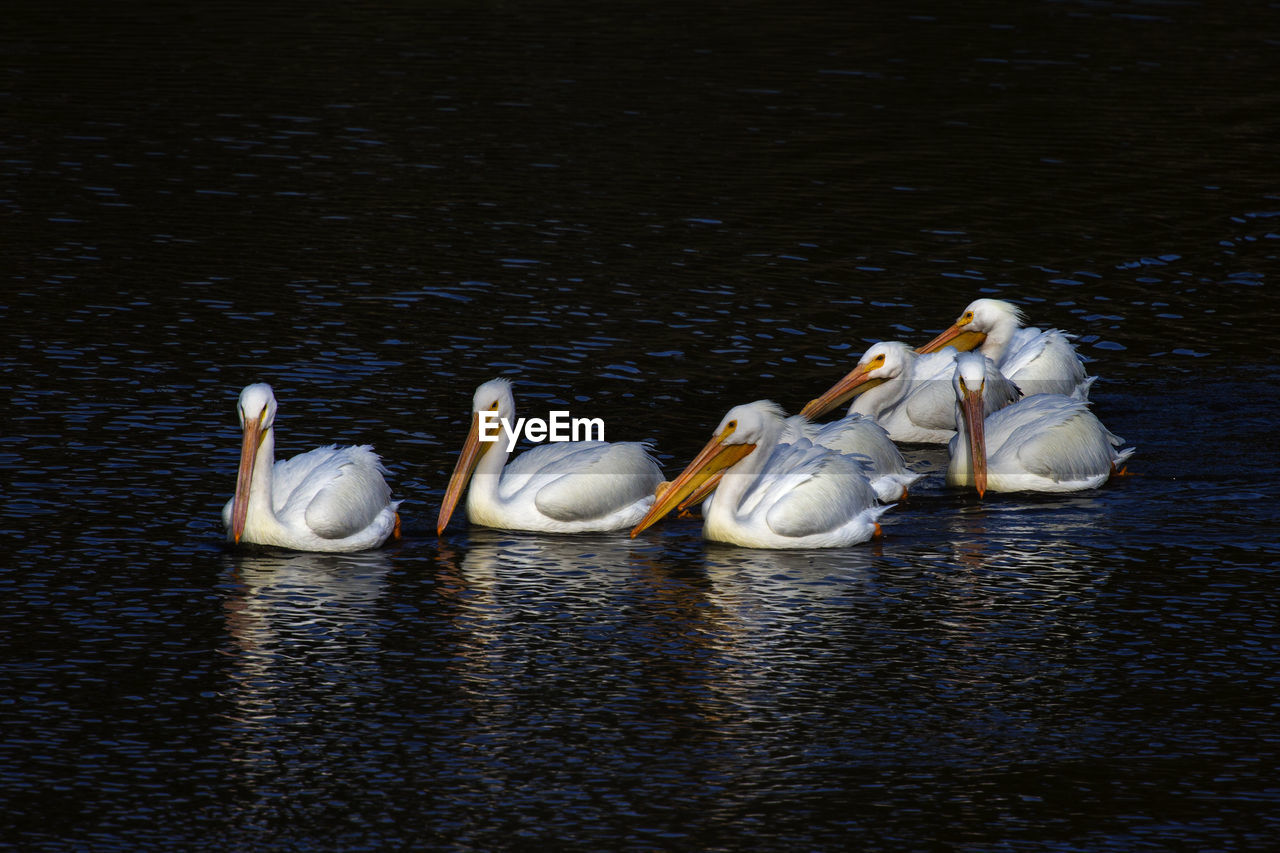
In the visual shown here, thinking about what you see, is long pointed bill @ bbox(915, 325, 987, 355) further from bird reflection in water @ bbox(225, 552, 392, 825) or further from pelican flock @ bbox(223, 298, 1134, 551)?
bird reflection in water @ bbox(225, 552, 392, 825)

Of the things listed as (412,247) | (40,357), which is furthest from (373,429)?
(412,247)

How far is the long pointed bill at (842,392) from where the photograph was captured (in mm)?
10711

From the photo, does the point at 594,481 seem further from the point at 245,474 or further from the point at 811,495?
the point at 245,474

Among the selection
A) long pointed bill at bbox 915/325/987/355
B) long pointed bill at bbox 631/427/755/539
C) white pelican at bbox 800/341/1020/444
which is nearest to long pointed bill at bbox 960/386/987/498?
white pelican at bbox 800/341/1020/444

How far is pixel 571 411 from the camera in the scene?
10.6 m

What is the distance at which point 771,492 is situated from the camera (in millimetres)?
8930

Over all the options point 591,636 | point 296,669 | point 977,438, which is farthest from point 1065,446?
point 296,669

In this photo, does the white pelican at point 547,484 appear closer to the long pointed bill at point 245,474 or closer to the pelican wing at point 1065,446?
the long pointed bill at point 245,474

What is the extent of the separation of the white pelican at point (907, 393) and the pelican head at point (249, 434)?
3.25 meters

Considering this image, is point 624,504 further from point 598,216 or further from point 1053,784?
point 598,216

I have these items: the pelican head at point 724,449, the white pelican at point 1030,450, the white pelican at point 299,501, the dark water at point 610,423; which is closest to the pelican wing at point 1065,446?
the white pelican at point 1030,450

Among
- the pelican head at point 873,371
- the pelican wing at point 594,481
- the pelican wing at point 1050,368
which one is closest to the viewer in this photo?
the pelican wing at point 594,481

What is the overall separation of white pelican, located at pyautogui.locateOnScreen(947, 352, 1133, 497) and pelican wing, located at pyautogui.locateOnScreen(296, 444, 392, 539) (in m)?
2.93

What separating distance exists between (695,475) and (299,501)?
1779mm
